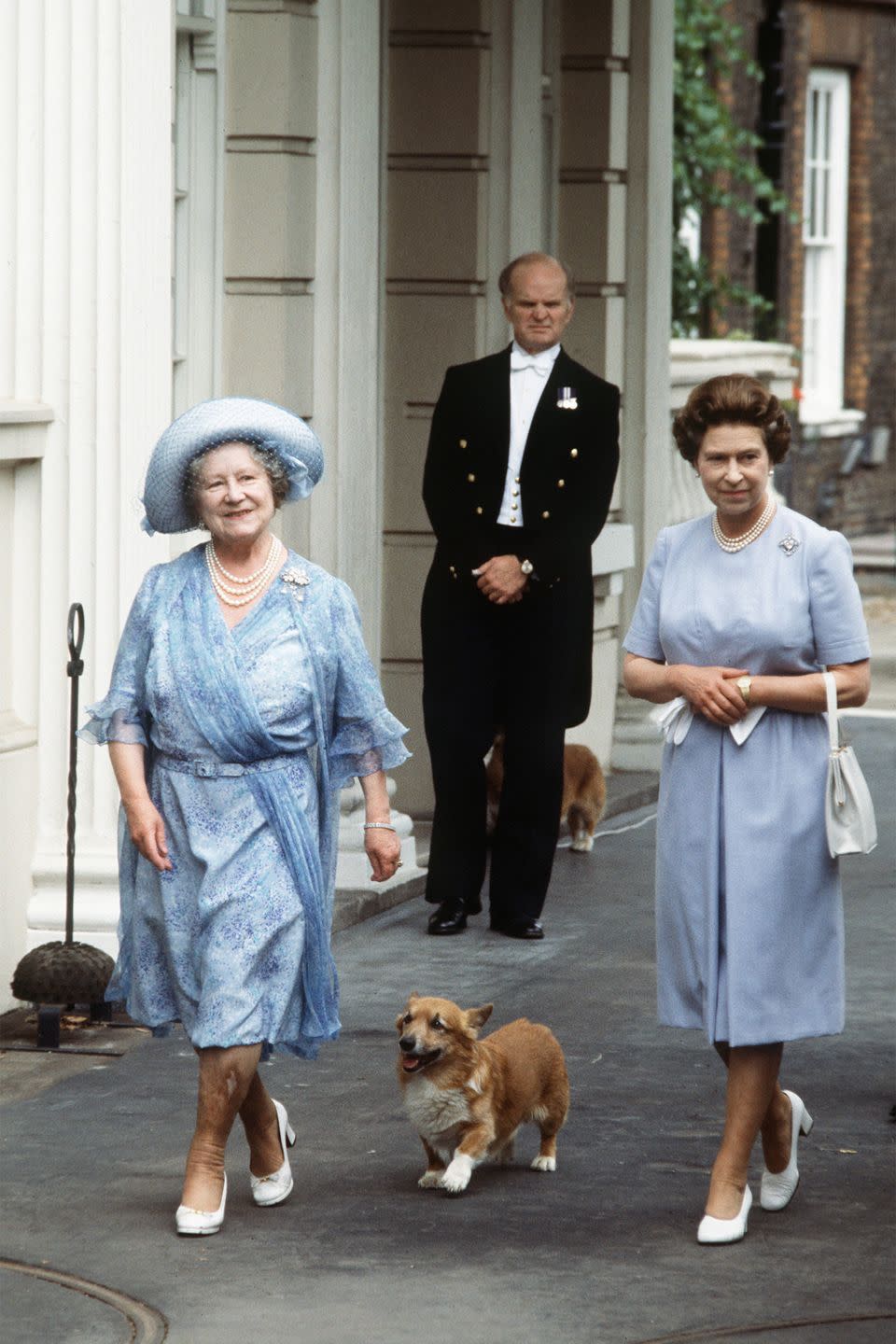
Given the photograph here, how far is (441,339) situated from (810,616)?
533cm

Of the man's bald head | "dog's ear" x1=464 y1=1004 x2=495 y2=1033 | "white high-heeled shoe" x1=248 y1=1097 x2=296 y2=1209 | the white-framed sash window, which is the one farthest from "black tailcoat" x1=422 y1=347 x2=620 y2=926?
the white-framed sash window

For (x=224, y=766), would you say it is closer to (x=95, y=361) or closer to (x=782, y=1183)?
(x=782, y=1183)

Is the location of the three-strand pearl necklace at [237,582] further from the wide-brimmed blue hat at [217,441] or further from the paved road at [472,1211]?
the paved road at [472,1211]

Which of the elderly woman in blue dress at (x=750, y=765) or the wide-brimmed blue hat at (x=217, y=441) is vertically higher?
the wide-brimmed blue hat at (x=217, y=441)

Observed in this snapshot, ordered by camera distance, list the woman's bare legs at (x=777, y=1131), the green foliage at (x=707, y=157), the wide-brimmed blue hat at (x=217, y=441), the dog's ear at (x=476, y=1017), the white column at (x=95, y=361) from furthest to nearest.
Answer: the green foliage at (x=707, y=157) < the white column at (x=95, y=361) < the dog's ear at (x=476, y=1017) < the woman's bare legs at (x=777, y=1131) < the wide-brimmed blue hat at (x=217, y=441)

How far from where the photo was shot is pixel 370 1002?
8.02 m

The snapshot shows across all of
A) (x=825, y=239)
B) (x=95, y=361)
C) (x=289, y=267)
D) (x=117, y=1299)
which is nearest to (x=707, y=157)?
(x=825, y=239)

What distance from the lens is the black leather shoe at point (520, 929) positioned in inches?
353

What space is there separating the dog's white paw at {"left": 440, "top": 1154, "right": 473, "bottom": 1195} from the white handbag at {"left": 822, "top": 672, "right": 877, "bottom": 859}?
107 centimetres

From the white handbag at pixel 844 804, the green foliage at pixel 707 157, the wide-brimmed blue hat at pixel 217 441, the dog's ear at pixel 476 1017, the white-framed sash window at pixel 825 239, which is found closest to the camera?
the white handbag at pixel 844 804

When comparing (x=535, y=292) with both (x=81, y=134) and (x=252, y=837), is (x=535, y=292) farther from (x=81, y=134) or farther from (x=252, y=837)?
(x=252, y=837)

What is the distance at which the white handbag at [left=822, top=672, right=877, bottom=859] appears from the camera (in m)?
5.60

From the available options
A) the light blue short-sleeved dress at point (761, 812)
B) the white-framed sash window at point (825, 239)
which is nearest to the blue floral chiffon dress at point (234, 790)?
the light blue short-sleeved dress at point (761, 812)

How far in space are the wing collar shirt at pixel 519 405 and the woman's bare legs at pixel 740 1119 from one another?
3.52 meters
